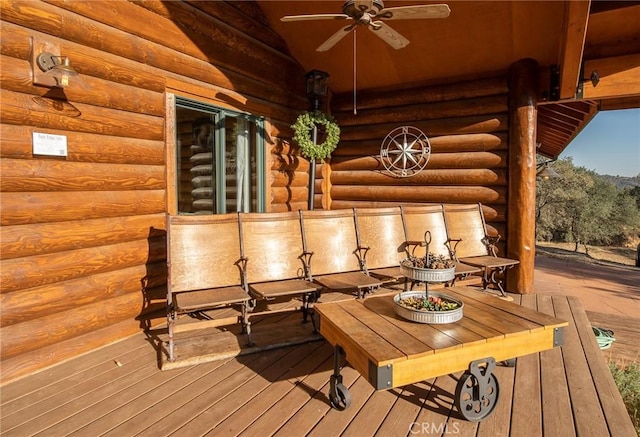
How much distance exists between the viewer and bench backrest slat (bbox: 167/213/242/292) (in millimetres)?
3145

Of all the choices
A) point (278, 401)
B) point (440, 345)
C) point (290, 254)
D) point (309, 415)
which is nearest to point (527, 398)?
point (440, 345)

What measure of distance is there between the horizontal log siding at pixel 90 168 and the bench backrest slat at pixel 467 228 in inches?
128

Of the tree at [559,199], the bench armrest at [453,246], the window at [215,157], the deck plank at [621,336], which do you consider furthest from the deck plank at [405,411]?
the tree at [559,199]

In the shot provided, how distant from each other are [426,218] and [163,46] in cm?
345

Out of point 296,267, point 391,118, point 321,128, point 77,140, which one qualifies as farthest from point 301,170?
point 77,140

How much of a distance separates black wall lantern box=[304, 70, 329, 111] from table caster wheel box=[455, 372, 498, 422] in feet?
13.3

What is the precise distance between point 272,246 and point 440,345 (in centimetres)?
206

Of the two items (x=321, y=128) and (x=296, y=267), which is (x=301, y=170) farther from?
(x=296, y=267)

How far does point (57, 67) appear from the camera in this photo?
2.71 m

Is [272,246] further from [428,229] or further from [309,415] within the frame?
[428,229]

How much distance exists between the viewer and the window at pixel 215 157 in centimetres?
418

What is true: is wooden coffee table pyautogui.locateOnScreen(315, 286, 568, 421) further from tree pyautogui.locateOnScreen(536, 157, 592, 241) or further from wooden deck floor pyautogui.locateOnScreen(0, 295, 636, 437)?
tree pyautogui.locateOnScreen(536, 157, 592, 241)

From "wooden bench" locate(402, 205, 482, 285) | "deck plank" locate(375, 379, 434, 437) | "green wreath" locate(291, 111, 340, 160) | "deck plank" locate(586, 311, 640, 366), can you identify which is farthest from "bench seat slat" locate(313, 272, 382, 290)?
"deck plank" locate(586, 311, 640, 366)
